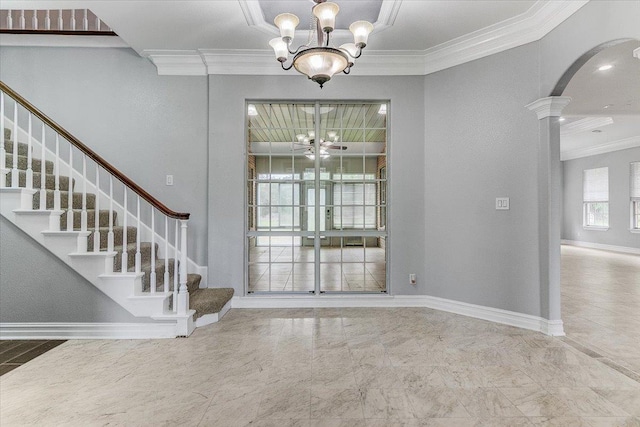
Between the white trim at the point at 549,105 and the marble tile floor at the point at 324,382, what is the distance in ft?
6.97

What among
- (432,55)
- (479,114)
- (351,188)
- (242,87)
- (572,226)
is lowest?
(572,226)

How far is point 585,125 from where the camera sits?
283 inches

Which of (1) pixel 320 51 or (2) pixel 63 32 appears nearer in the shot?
(1) pixel 320 51

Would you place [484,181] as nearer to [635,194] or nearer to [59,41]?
[59,41]

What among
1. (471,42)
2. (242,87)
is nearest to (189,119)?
(242,87)

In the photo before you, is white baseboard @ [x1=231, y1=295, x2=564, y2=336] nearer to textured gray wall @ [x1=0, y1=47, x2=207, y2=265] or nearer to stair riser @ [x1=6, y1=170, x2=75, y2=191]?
textured gray wall @ [x1=0, y1=47, x2=207, y2=265]

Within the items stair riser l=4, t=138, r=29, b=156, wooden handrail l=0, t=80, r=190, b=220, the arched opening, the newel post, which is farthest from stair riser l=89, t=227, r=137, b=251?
the arched opening

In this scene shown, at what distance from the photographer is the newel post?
2875 millimetres

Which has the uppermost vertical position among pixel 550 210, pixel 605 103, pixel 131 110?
pixel 605 103

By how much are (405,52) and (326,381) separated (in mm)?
3502

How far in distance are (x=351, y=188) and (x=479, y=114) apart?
166 cm

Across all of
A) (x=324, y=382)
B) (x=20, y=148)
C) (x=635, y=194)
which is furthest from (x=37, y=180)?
(x=635, y=194)

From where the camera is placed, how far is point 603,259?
7078 mm

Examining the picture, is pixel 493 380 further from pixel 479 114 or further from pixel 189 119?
pixel 189 119
